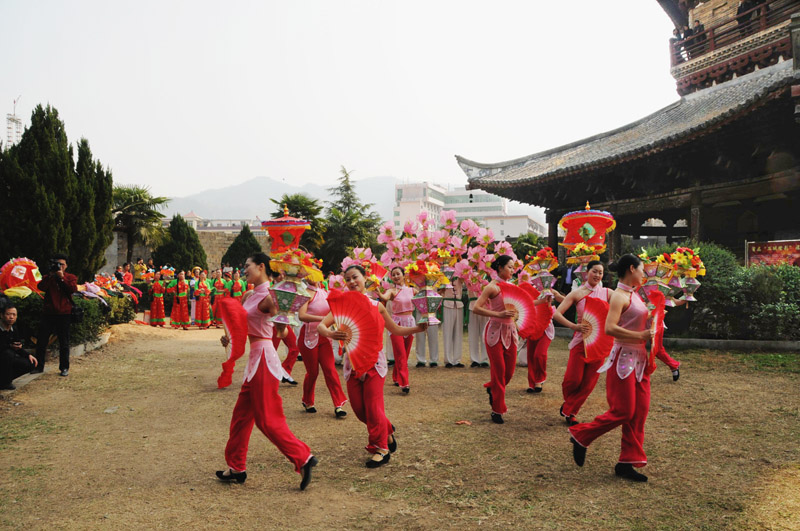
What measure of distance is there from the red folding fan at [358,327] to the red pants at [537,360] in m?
3.06

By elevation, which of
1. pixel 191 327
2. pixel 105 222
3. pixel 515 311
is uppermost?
pixel 105 222

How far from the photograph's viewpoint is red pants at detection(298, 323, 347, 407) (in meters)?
6.09

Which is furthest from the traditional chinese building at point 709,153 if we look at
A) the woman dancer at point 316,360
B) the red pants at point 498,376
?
the woman dancer at point 316,360

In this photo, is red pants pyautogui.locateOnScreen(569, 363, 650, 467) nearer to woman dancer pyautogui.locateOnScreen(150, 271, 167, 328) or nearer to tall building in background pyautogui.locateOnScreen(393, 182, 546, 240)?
woman dancer pyautogui.locateOnScreen(150, 271, 167, 328)

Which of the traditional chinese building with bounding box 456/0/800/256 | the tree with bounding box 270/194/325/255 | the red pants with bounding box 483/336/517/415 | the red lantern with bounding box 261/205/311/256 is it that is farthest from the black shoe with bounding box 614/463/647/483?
the tree with bounding box 270/194/325/255

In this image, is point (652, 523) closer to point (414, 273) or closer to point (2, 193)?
point (414, 273)

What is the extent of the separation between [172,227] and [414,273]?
71.3 ft

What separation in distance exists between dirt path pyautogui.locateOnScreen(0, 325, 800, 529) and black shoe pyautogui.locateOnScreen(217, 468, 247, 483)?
57 mm

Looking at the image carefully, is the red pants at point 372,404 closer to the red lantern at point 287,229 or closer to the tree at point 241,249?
the red lantern at point 287,229

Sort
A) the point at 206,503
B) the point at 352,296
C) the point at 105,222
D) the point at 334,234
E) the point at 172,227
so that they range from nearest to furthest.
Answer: the point at 206,503, the point at 352,296, the point at 105,222, the point at 172,227, the point at 334,234

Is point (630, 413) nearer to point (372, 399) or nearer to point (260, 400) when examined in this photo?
point (372, 399)

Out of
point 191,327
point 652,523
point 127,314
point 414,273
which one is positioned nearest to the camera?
point 652,523

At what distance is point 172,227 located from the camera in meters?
26.3

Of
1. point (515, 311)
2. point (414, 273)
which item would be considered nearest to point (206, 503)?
point (515, 311)
